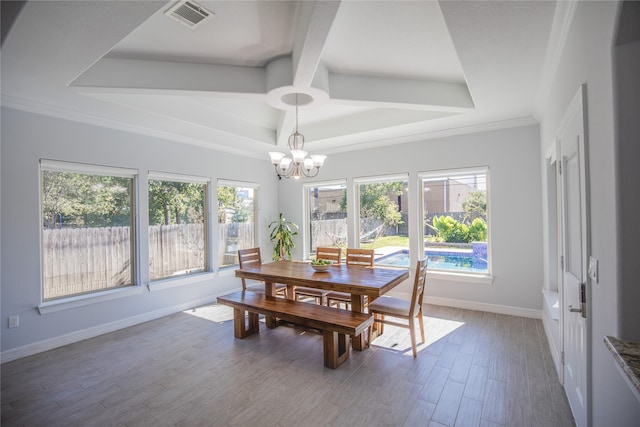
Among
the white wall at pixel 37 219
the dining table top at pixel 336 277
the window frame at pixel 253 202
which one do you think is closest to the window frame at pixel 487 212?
the dining table top at pixel 336 277

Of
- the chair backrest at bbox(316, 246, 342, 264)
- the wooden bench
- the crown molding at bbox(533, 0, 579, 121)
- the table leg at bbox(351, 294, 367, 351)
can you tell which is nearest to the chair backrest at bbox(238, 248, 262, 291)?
the wooden bench

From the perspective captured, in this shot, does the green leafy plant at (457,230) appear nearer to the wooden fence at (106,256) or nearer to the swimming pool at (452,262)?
the swimming pool at (452,262)

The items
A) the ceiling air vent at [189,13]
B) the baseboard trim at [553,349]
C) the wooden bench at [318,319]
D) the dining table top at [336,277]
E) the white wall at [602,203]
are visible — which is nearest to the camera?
the white wall at [602,203]

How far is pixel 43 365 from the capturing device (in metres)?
2.96

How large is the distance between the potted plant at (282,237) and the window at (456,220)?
2575 mm

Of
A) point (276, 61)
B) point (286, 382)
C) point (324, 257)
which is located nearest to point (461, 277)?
point (324, 257)

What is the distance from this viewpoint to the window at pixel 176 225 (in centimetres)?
441

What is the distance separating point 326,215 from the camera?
19.5 ft

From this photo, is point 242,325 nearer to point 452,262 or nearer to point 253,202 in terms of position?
point 253,202

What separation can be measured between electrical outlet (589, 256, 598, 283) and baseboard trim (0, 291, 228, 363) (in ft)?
15.4

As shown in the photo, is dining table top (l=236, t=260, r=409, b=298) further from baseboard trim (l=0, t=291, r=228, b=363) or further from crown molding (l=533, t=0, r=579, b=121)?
crown molding (l=533, t=0, r=579, b=121)

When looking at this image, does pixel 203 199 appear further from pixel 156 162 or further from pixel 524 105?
pixel 524 105

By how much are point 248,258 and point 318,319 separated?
1894mm

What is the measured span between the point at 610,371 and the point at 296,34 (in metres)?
2.83
